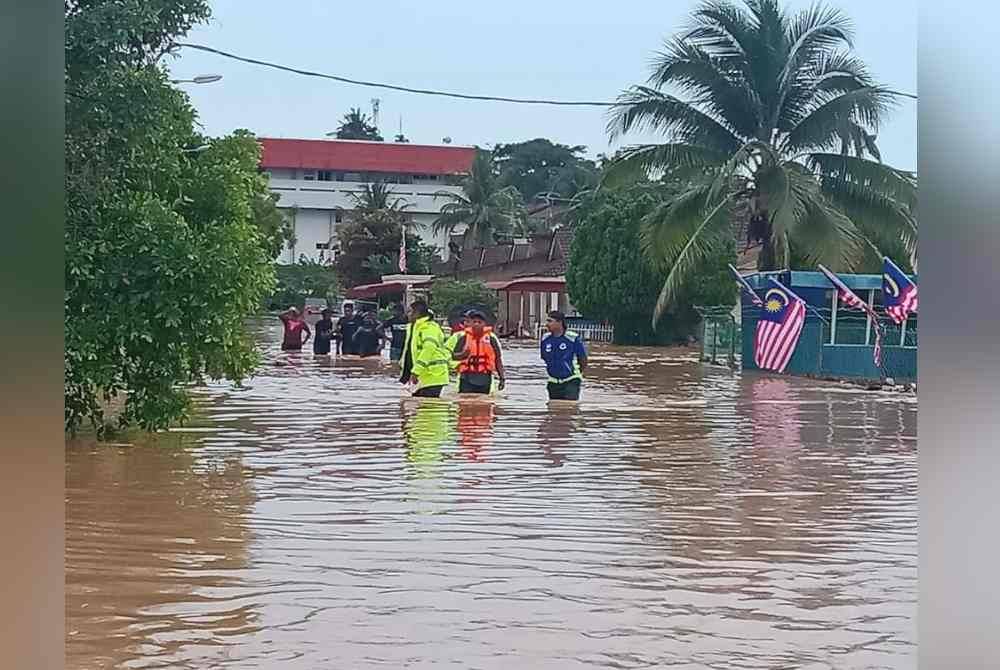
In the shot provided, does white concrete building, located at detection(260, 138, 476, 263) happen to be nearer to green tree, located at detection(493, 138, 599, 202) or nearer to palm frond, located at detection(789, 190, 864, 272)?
green tree, located at detection(493, 138, 599, 202)

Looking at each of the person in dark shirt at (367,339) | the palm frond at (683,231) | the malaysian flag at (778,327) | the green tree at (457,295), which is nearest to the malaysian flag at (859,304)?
the malaysian flag at (778,327)

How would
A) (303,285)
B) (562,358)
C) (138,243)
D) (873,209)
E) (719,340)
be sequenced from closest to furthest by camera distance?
1. (138,243)
2. (562,358)
3. (873,209)
4. (719,340)
5. (303,285)

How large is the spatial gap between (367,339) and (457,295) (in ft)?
30.8

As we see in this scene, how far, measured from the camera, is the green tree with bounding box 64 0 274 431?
30.2 ft

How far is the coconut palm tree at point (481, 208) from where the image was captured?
40.3 m

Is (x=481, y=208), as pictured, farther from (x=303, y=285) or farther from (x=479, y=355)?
(x=479, y=355)

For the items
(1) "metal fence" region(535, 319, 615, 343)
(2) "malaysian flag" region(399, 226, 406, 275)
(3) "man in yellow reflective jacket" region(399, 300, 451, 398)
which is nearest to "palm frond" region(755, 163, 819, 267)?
(3) "man in yellow reflective jacket" region(399, 300, 451, 398)

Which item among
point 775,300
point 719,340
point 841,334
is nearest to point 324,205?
point 719,340

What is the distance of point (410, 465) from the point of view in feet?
33.3

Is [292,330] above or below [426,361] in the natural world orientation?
above

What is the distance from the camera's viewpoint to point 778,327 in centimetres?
2205

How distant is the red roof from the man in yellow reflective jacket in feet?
77.7

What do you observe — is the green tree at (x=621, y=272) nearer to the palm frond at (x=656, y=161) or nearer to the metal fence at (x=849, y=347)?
the palm frond at (x=656, y=161)

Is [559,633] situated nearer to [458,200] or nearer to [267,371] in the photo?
[267,371]
